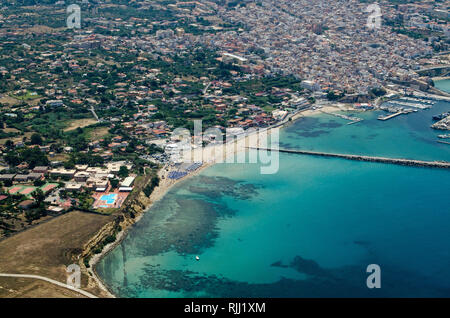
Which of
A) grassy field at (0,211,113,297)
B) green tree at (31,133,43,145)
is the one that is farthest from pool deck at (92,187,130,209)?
green tree at (31,133,43,145)

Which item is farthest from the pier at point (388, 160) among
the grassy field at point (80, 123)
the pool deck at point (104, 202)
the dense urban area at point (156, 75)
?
the grassy field at point (80, 123)

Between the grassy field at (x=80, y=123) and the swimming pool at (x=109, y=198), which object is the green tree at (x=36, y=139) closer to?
the grassy field at (x=80, y=123)

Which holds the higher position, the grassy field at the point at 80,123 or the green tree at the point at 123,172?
the grassy field at the point at 80,123

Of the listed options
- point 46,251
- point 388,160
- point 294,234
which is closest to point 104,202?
point 46,251

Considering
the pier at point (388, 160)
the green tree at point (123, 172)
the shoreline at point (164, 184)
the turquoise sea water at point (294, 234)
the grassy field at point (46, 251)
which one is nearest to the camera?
the grassy field at point (46, 251)

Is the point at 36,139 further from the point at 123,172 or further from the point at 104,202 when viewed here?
the point at 104,202

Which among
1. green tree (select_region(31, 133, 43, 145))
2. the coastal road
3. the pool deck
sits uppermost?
green tree (select_region(31, 133, 43, 145))

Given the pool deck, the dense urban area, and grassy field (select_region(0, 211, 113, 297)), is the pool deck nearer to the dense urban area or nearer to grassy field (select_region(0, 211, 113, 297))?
the dense urban area
